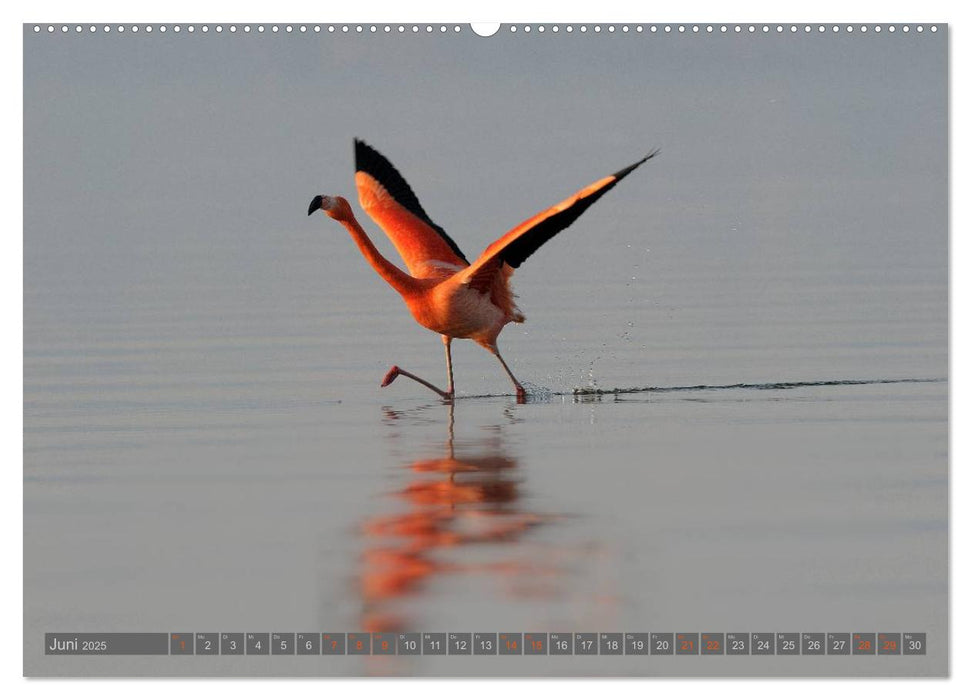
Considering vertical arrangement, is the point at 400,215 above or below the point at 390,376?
above

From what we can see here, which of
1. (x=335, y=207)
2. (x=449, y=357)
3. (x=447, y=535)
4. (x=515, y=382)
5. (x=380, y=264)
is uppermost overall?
(x=335, y=207)

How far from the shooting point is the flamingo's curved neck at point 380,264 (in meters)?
14.6

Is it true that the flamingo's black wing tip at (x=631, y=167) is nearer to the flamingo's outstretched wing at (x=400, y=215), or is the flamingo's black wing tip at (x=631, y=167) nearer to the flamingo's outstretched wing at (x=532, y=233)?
the flamingo's outstretched wing at (x=532, y=233)

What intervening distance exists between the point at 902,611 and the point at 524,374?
715 cm

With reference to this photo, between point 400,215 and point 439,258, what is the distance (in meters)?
0.73

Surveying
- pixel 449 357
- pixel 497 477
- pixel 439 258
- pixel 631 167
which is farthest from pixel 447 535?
pixel 439 258

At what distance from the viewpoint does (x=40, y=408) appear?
13.6 metres

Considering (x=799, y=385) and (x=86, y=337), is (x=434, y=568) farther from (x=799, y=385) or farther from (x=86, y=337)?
(x=86, y=337)

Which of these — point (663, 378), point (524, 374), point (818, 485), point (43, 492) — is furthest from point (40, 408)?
point (818, 485)

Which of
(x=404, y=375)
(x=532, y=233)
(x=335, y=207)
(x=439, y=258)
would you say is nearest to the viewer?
(x=532, y=233)

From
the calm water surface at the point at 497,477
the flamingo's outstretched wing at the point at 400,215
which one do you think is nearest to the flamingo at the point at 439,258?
the flamingo's outstretched wing at the point at 400,215

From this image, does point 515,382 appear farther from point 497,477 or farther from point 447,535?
point 447,535

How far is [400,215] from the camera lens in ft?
53.8

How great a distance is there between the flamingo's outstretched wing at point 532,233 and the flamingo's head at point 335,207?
3.49 ft
